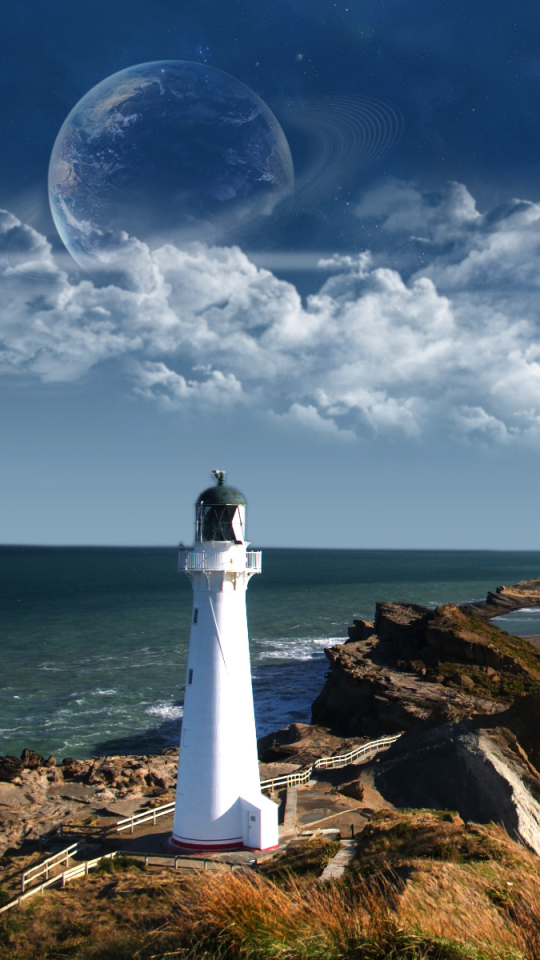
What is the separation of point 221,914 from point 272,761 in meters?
27.1

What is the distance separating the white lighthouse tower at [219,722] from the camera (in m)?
17.6

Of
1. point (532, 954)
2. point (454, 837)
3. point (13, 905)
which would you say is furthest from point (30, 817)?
point (532, 954)

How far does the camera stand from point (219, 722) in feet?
57.7

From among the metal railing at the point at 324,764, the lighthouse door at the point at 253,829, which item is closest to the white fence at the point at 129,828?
the metal railing at the point at 324,764

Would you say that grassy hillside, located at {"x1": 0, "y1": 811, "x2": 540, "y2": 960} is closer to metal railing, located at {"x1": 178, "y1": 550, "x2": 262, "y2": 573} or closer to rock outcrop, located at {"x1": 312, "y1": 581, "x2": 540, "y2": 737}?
metal railing, located at {"x1": 178, "y1": 550, "x2": 262, "y2": 573}

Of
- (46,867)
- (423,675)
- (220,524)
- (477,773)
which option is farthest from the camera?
(423,675)

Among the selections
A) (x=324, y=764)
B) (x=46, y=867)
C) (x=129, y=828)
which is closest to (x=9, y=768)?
(x=129, y=828)

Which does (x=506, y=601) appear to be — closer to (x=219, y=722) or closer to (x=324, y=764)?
(x=324, y=764)

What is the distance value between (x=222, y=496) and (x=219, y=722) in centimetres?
574

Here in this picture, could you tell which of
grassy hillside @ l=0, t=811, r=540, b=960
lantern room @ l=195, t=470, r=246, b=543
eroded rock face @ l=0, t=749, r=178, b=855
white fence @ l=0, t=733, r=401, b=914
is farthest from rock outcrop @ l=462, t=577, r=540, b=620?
lantern room @ l=195, t=470, r=246, b=543

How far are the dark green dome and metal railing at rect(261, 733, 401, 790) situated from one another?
12454mm

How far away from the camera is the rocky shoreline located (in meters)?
22.8

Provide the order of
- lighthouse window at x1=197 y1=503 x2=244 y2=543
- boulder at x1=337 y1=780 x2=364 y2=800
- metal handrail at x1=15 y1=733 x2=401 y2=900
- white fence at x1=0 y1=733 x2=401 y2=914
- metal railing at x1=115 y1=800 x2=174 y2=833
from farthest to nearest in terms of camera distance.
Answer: boulder at x1=337 y1=780 x2=364 y2=800
metal railing at x1=115 y1=800 x2=174 y2=833
metal handrail at x1=15 y1=733 x2=401 y2=900
lighthouse window at x1=197 y1=503 x2=244 y2=543
white fence at x1=0 y1=733 x2=401 y2=914

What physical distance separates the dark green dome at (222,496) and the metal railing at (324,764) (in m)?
12.5
